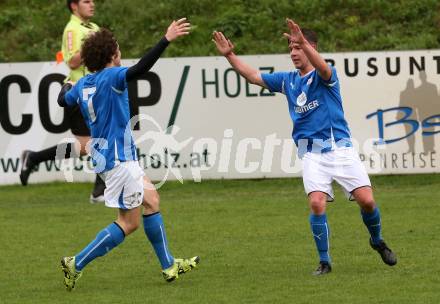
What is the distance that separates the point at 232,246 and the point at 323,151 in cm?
190

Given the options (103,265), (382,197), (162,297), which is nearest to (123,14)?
(382,197)

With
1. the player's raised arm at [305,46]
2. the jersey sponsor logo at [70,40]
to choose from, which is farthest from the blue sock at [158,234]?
the jersey sponsor logo at [70,40]

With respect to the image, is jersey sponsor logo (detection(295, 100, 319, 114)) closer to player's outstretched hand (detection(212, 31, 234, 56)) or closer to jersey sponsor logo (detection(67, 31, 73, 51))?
player's outstretched hand (detection(212, 31, 234, 56))

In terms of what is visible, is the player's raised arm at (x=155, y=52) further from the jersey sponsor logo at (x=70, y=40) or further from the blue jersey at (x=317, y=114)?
the jersey sponsor logo at (x=70, y=40)

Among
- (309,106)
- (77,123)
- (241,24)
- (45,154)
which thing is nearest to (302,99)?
(309,106)

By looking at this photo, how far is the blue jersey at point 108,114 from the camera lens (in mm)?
8055

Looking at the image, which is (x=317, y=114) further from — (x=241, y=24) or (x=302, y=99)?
(x=241, y=24)

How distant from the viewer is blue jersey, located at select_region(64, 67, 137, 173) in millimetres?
8055

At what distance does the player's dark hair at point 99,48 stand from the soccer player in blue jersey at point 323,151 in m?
1.32

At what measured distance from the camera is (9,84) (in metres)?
15.0

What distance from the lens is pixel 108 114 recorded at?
8117mm

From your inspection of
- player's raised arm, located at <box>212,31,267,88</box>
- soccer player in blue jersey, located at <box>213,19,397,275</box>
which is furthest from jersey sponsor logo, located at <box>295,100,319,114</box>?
player's raised arm, located at <box>212,31,267,88</box>

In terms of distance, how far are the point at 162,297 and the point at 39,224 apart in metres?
4.61

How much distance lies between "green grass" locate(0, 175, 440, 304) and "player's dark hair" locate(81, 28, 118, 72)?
1.59 meters
